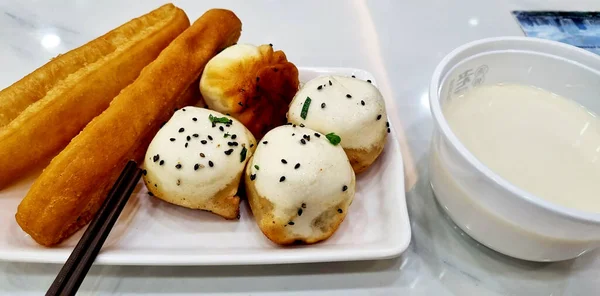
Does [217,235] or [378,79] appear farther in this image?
[378,79]

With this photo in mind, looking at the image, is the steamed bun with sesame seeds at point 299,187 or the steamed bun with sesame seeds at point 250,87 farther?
the steamed bun with sesame seeds at point 250,87

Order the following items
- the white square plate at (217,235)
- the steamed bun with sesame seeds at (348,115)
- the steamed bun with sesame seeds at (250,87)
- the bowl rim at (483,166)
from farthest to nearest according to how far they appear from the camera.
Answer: the steamed bun with sesame seeds at (250,87) → the steamed bun with sesame seeds at (348,115) → the white square plate at (217,235) → the bowl rim at (483,166)

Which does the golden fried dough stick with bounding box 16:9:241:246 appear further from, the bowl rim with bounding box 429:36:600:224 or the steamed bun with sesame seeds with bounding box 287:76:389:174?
the bowl rim with bounding box 429:36:600:224

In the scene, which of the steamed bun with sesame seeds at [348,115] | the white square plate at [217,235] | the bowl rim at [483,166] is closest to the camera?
the bowl rim at [483,166]

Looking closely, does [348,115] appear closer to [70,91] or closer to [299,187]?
[299,187]

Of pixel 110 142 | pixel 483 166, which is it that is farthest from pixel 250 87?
pixel 483 166

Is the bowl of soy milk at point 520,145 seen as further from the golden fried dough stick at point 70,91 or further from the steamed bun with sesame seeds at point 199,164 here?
the golden fried dough stick at point 70,91

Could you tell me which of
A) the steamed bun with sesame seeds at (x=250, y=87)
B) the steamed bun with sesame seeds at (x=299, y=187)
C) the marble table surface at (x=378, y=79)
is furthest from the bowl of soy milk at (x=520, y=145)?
the steamed bun with sesame seeds at (x=250, y=87)
